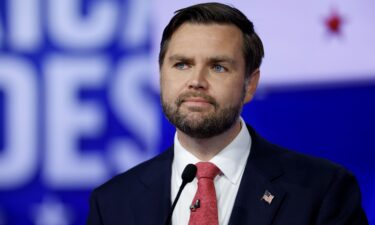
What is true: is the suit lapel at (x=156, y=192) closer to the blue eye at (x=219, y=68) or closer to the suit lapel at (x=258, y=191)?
the suit lapel at (x=258, y=191)

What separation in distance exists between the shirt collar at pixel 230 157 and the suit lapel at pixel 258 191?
0.03 metres

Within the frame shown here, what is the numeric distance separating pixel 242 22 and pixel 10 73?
120 cm

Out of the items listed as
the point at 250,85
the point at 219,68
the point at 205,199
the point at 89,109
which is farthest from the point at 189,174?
the point at 89,109

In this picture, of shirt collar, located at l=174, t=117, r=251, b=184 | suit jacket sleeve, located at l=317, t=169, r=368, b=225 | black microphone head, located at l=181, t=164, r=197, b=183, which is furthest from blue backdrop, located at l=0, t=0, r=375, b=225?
black microphone head, located at l=181, t=164, r=197, b=183

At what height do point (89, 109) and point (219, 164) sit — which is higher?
point (219, 164)

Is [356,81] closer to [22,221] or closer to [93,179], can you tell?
[93,179]

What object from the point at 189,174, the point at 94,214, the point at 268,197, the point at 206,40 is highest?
the point at 206,40

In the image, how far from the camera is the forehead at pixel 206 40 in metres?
2.13

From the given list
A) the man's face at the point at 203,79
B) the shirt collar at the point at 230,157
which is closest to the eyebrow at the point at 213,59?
the man's face at the point at 203,79

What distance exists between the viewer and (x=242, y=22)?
2248mm

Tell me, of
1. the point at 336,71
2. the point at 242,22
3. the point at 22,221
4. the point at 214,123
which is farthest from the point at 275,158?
the point at 22,221

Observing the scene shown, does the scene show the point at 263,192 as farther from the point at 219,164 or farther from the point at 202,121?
the point at 202,121

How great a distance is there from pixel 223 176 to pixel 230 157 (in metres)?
0.06

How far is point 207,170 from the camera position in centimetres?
210
